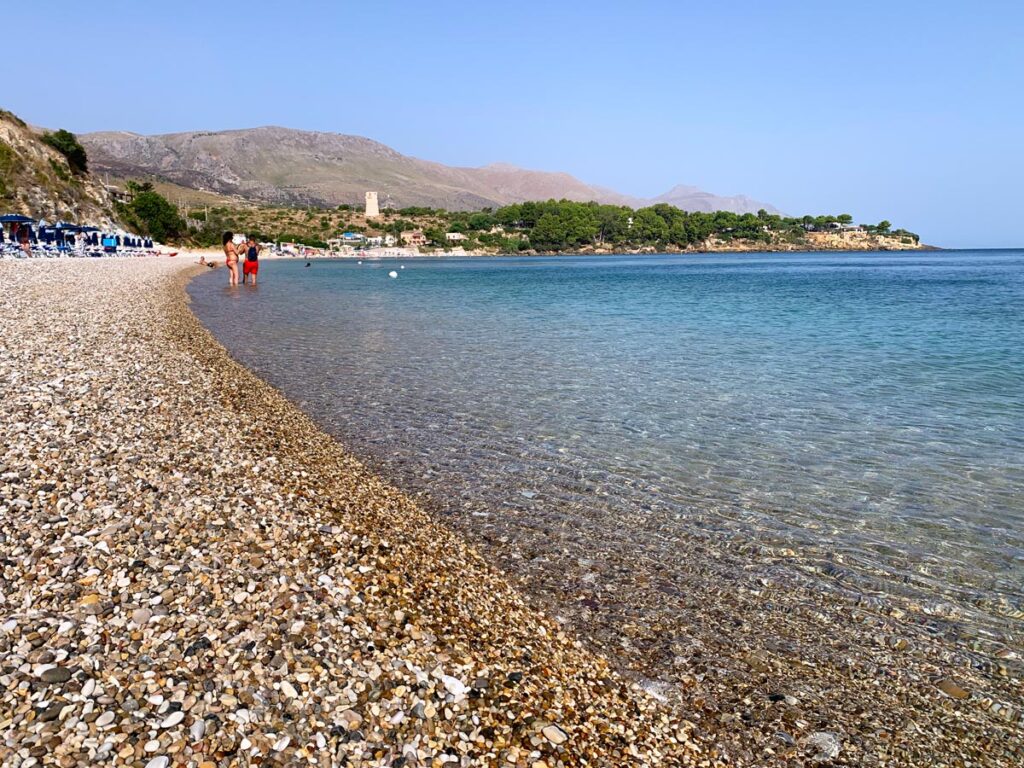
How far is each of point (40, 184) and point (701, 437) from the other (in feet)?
304

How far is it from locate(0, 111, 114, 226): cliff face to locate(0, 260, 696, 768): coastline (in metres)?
83.7

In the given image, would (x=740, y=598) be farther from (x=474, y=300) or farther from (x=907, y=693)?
(x=474, y=300)

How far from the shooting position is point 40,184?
258 ft

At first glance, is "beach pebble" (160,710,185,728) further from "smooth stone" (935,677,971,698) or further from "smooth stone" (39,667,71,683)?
"smooth stone" (935,677,971,698)

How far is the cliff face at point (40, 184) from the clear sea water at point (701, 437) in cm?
6730

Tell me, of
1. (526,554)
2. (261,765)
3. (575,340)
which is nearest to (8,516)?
(261,765)

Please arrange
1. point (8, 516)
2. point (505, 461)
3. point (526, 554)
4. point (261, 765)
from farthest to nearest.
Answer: point (505, 461), point (526, 554), point (8, 516), point (261, 765)

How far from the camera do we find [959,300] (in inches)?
1914

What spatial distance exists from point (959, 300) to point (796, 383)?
1626 inches

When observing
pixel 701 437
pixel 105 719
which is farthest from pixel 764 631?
pixel 701 437

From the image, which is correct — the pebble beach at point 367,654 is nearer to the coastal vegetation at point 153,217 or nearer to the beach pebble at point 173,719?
the beach pebble at point 173,719

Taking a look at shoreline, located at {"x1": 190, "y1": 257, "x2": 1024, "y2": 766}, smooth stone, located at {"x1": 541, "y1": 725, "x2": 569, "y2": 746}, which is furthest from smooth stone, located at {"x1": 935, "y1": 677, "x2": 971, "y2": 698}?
smooth stone, located at {"x1": 541, "y1": 725, "x2": 569, "y2": 746}

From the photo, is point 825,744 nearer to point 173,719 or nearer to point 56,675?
point 173,719

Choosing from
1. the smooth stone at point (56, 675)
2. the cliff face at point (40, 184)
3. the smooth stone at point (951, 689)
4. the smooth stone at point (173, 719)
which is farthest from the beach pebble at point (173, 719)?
the cliff face at point (40, 184)
